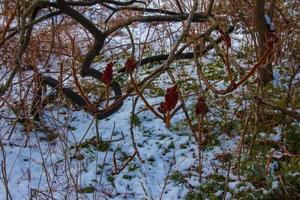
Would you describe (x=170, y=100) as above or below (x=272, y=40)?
below

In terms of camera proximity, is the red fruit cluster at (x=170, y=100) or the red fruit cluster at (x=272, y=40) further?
the red fruit cluster at (x=272, y=40)

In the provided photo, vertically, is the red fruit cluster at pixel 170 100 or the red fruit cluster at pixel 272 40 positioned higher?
the red fruit cluster at pixel 272 40

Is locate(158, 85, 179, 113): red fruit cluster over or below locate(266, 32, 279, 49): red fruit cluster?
below

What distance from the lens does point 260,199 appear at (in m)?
3.04

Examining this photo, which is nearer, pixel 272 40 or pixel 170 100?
pixel 170 100

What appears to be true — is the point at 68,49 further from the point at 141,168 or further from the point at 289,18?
the point at 289,18

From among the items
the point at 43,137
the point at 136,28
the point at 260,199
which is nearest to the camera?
the point at 260,199

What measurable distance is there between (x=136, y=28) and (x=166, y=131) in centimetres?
287

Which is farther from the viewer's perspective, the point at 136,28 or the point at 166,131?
the point at 136,28

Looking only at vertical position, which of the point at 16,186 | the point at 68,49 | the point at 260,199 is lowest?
the point at 260,199

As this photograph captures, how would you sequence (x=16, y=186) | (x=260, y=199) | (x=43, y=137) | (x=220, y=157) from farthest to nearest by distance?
(x=43, y=137) < (x=220, y=157) < (x=16, y=186) < (x=260, y=199)

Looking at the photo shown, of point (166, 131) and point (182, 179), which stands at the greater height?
point (166, 131)

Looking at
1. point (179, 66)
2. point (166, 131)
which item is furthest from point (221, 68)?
point (166, 131)

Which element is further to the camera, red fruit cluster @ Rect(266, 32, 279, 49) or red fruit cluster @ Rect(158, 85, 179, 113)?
red fruit cluster @ Rect(266, 32, 279, 49)
